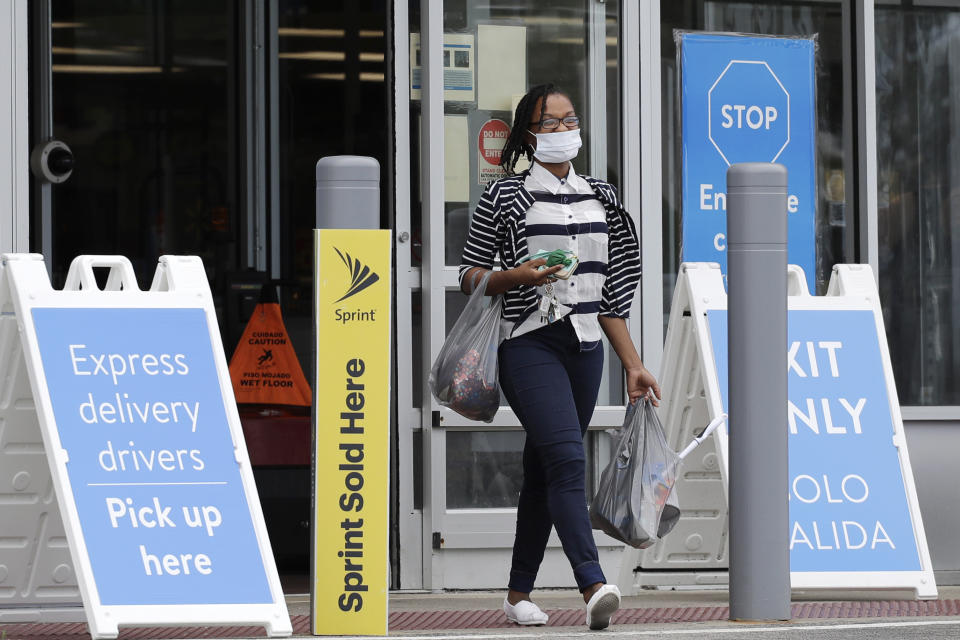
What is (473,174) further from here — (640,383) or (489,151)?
(640,383)

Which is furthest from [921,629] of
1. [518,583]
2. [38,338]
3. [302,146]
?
[302,146]

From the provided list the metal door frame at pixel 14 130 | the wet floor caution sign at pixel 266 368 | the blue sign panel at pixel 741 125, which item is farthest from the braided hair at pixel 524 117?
the wet floor caution sign at pixel 266 368

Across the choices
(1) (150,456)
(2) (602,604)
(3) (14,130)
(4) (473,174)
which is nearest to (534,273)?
(2) (602,604)

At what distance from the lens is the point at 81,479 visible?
16.8ft

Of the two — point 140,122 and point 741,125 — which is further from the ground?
point 140,122

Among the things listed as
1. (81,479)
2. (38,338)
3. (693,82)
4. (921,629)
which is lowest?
(921,629)

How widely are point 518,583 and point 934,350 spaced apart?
3008 millimetres

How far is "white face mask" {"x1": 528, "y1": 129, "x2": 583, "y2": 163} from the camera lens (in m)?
5.49

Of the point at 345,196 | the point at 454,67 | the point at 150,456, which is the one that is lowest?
the point at 150,456

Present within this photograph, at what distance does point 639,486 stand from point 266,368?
3.32 metres

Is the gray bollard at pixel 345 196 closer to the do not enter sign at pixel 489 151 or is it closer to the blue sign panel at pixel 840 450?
the blue sign panel at pixel 840 450

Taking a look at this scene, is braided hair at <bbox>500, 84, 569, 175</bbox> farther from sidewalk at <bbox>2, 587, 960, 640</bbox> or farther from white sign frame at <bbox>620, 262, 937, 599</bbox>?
sidewalk at <bbox>2, 587, 960, 640</bbox>

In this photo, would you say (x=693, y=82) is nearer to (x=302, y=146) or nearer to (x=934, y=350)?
(x=934, y=350)

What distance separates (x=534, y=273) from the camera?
5.22 meters
